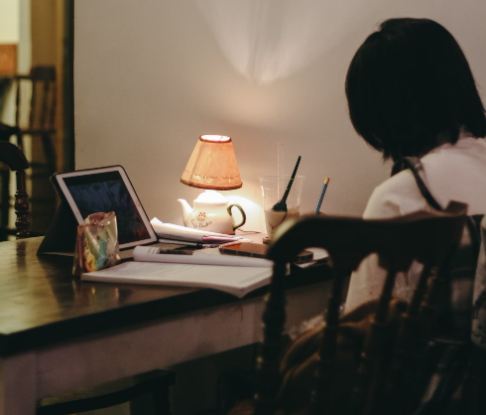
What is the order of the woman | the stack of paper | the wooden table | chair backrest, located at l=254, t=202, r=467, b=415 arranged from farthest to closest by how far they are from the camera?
1. the stack of paper
2. the woman
3. the wooden table
4. chair backrest, located at l=254, t=202, r=467, b=415

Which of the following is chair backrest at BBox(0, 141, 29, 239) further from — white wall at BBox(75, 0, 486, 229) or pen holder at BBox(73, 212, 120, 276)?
pen holder at BBox(73, 212, 120, 276)

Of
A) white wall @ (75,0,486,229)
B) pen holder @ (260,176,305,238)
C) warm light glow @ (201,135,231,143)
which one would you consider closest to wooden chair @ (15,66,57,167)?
white wall @ (75,0,486,229)

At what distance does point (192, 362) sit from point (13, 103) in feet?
5.07

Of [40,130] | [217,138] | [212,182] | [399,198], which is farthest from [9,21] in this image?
[399,198]

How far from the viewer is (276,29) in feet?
5.88

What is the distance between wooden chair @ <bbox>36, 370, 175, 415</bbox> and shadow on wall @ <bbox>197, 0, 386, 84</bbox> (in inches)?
39.8

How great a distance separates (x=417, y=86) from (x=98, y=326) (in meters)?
0.71

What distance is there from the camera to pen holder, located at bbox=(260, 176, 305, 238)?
1.54 meters

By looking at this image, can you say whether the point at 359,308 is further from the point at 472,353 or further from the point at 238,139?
the point at 238,139

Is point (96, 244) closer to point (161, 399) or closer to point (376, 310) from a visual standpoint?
point (161, 399)

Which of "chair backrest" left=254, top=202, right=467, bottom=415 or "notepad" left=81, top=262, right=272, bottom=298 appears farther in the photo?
"notepad" left=81, top=262, right=272, bottom=298

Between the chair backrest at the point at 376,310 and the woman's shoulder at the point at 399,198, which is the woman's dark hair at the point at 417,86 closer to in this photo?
the woman's shoulder at the point at 399,198

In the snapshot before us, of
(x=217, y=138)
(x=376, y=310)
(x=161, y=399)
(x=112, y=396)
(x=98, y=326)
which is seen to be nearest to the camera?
(x=376, y=310)

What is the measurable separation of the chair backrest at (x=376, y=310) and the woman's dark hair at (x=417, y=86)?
36cm
